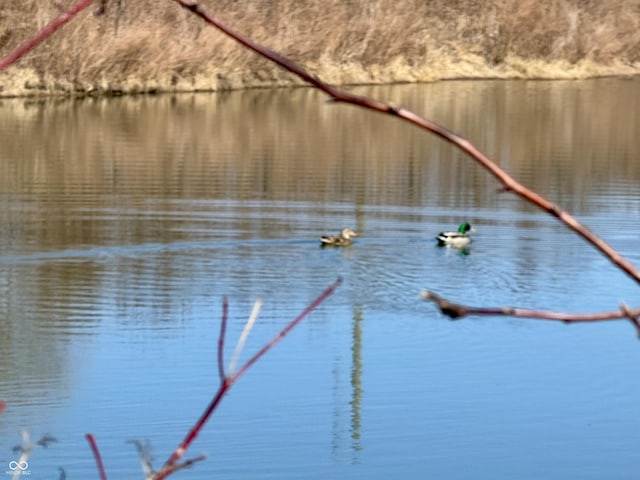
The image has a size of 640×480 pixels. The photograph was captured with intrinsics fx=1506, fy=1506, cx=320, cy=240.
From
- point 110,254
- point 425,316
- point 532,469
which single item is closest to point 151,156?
point 110,254

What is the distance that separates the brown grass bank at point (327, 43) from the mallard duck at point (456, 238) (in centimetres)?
1449

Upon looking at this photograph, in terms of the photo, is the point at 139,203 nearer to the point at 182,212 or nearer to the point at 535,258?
the point at 182,212

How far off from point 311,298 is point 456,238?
7.34 feet

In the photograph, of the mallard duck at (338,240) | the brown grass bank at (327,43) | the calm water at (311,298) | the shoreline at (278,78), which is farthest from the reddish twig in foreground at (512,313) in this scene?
the shoreline at (278,78)

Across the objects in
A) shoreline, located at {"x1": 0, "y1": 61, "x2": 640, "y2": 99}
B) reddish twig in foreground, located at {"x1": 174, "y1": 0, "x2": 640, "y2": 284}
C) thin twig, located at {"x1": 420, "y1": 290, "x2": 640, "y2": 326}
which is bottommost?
thin twig, located at {"x1": 420, "y1": 290, "x2": 640, "y2": 326}

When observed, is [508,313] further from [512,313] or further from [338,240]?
[338,240]

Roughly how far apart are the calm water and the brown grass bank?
6.07 m

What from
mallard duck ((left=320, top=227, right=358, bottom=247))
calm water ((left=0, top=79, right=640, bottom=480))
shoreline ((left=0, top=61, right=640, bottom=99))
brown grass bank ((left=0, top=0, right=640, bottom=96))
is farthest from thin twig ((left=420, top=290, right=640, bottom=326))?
shoreline ((left=0, top=61, right=640, bottom=99))

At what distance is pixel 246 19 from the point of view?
3155cm

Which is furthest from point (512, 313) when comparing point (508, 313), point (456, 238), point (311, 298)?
point (456, 238)

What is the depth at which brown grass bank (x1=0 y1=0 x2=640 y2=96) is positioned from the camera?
28.4 meters

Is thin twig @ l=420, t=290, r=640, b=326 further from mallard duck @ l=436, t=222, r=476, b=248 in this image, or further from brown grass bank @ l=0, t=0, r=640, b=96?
brown grass bank @ l=0, t=0, r=640, b=96

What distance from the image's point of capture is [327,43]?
3225 centimetres

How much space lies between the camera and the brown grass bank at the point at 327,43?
2836 centimetres
